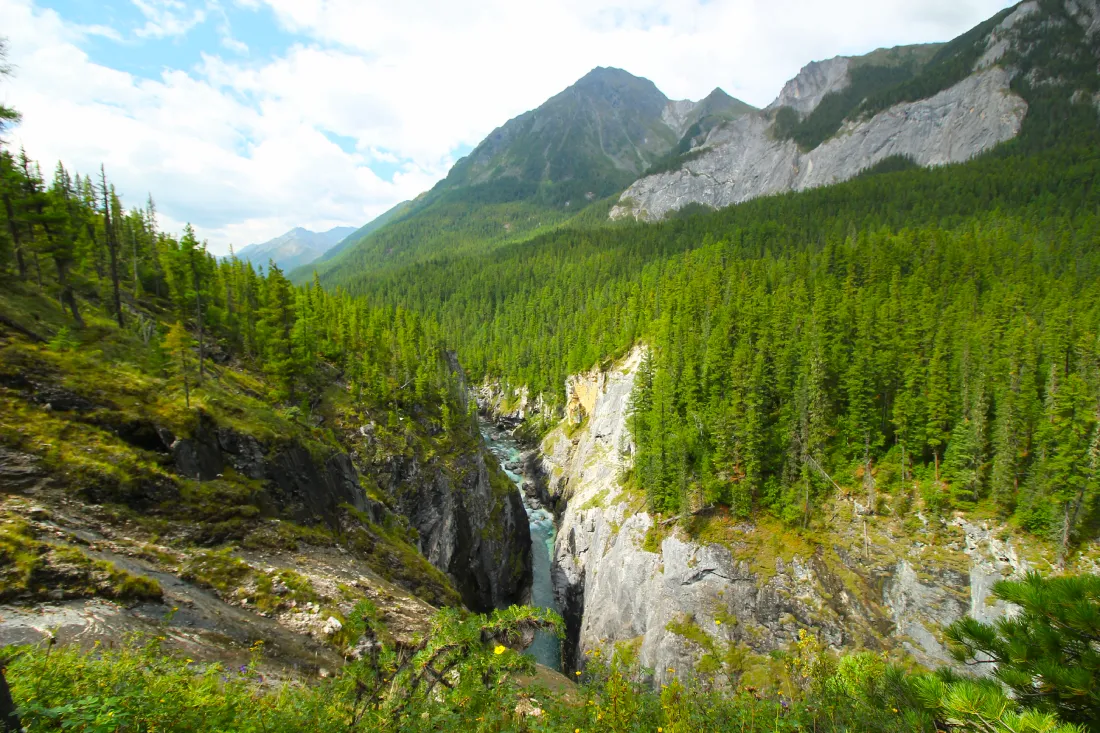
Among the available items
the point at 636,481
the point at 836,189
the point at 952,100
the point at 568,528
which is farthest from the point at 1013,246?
the point at 952,100

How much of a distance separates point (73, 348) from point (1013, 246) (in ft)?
394

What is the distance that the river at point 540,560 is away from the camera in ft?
127

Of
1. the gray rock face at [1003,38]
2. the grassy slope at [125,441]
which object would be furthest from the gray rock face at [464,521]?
the gray rock face at [1003,38]

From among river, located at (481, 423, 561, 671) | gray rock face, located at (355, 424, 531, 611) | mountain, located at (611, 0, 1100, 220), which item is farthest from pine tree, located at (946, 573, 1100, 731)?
mountain, located at (611, 0, 1100, 220)

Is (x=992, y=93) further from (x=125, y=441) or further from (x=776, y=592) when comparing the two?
(x=125, y=441)

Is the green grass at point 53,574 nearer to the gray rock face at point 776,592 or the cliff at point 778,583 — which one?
the gray rock face at point 776,592

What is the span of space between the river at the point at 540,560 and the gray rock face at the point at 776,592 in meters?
2.66

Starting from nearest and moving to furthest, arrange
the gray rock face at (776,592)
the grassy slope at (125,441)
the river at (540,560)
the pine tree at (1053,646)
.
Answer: the pine tree at (1053,646) → the grassy slope at (125,441) → the gray rock face at (776,592) → the river at (540,560)

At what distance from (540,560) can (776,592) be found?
2827 cm

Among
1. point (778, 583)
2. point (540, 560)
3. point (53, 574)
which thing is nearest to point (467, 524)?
point (540, 560)

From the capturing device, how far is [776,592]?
3419 centimetres

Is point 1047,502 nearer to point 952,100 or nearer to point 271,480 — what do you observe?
point 271,480

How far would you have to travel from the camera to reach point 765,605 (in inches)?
1335

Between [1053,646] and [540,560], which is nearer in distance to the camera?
[1053,646]
